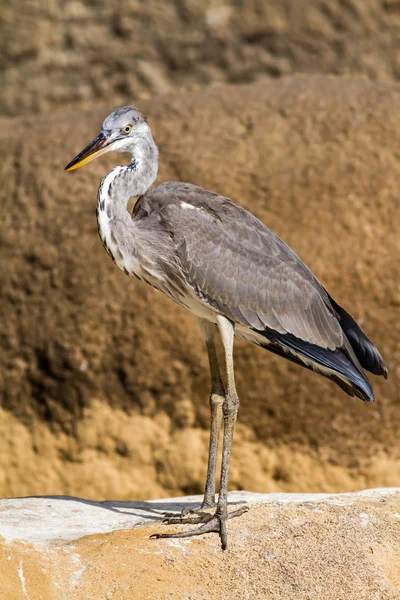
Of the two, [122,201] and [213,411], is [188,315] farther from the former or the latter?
[122,201]

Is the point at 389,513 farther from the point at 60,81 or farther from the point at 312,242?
the point at 60,81

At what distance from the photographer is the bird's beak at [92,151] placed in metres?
4.62

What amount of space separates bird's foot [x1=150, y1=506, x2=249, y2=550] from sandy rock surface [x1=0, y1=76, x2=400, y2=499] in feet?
8.18

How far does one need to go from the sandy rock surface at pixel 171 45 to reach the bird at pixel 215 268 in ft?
13.7

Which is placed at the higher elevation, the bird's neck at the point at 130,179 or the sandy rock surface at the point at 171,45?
the sandy rock surface at the point at 171,45

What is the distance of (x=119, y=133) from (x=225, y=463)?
1.60 m

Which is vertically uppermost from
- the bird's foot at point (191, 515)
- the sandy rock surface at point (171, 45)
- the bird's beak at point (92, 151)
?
the sandy rock surface at point (171, 45)

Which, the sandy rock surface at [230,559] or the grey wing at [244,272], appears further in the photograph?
the grey wing at [244,272]

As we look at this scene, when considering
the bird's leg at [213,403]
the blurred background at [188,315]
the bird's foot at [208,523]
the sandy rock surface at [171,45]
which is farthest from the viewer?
the sandy rock surface at [171,45]

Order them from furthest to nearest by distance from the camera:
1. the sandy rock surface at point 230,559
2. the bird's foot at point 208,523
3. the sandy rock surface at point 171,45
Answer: the sandy rock surface at point 171,45
the bird's foot at point 208,523
the sandy rock surface at point 230,559

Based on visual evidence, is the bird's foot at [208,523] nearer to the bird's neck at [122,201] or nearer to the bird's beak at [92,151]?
the bird's neck at [122,201]

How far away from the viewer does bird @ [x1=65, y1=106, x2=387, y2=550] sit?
467cm

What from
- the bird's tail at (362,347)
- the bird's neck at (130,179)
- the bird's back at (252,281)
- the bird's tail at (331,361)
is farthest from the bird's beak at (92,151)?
the bird's tail at (362,347)

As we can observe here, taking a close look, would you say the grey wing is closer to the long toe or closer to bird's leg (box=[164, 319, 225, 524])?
bird's leg (box=[164, 319, 225, 524])
